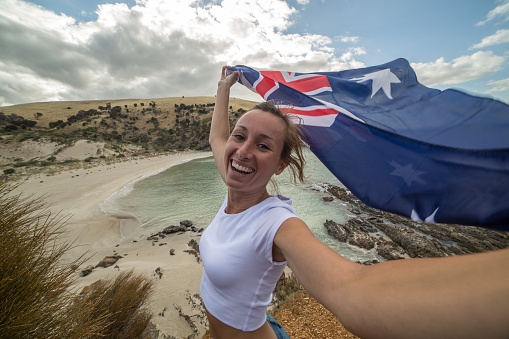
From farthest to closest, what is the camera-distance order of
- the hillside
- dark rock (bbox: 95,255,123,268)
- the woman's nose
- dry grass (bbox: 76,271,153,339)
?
the hillside < dark rock (bbox: 95,255,123,268) < dry grass (bbox: 76,271,153,339) < the woman's nose

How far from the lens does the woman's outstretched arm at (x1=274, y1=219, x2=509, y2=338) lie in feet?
1.61

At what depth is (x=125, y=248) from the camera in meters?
8.22

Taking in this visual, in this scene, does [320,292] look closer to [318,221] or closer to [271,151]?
[271,151]

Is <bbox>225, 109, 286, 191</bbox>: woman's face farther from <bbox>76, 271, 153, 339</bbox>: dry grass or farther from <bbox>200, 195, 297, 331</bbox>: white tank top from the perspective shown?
<bbox>76, 271, 153, 339</bbox>: dry grass

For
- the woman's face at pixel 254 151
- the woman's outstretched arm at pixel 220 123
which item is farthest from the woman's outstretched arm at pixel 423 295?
the woman's outstretched arm at pixel 220 123

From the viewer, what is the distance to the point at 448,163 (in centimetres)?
152

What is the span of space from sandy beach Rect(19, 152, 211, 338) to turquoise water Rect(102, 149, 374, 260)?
0.98m

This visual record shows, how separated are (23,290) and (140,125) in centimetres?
6820

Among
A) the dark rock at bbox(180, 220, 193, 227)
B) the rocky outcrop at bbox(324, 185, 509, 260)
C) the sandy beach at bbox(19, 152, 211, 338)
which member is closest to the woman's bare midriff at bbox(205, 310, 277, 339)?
the sandy beach at bbox(19, 152, 211, 338)

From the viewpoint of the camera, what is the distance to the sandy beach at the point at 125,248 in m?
4.34

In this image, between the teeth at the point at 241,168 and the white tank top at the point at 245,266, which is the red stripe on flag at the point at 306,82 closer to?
the teeth at the point at 241,168

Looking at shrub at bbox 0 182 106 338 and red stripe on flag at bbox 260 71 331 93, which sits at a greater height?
red stripe on flag at bbox 260 71 331 93

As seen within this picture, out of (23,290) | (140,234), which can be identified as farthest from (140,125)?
(23,290)

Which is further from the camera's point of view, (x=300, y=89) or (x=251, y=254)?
(x=300, y=89)
